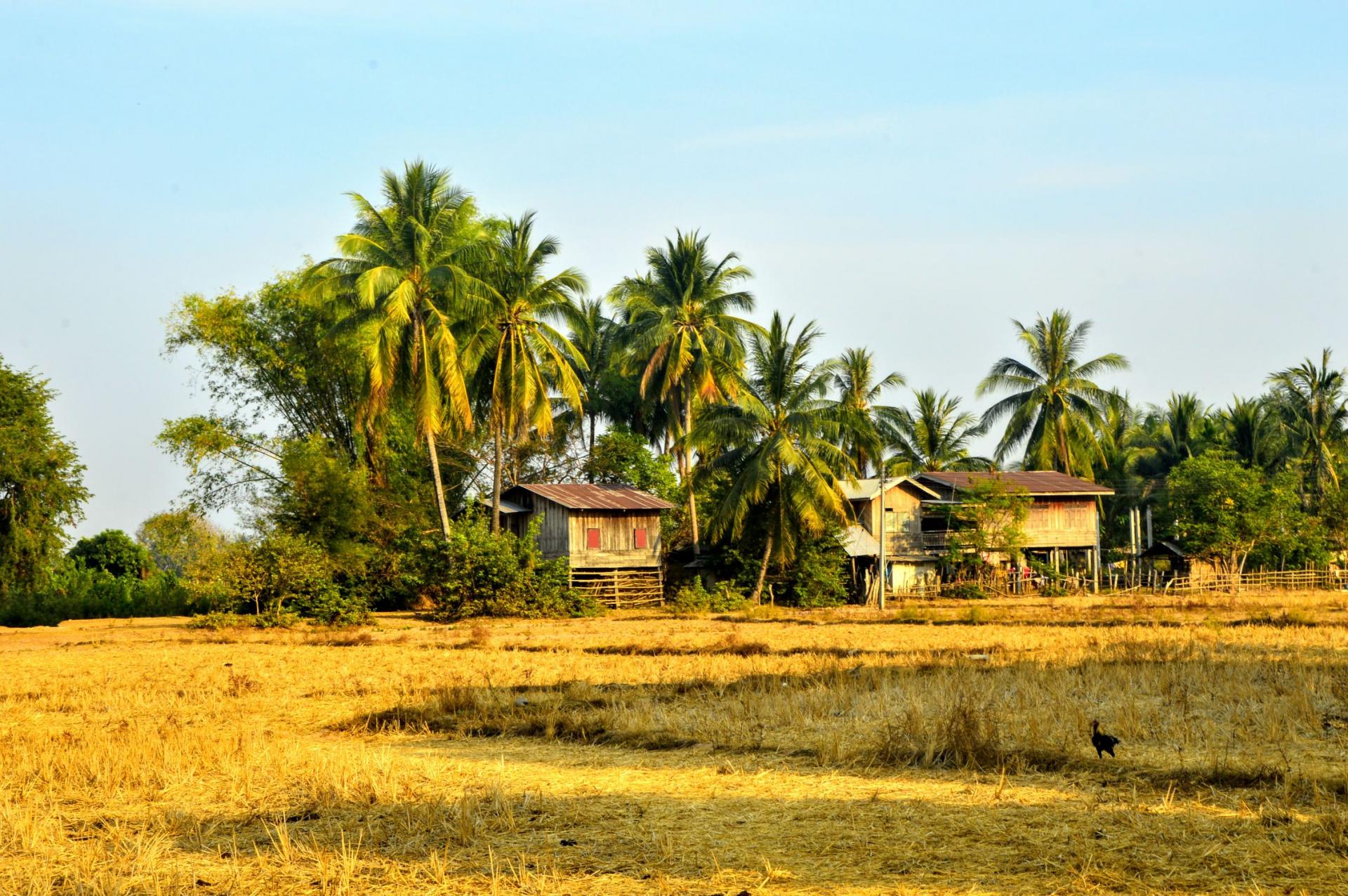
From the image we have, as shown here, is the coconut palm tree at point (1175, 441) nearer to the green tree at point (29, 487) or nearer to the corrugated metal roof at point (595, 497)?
the corrugated metal roof at point (595, 497)

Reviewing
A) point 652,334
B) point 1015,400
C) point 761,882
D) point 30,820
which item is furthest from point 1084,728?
Answer: point 1015,400

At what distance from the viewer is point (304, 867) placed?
7.60 meters

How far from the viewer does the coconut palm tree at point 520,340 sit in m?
40.6

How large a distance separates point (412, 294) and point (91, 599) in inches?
563

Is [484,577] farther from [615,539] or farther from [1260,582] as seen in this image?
[1260,582]

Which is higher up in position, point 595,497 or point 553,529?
point 595,497

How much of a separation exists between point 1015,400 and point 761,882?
166 ft

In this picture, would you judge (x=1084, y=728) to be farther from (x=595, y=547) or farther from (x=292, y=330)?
(x=292, y=330)

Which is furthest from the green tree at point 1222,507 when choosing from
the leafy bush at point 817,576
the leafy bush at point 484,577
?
the leafy bush at point 484,577

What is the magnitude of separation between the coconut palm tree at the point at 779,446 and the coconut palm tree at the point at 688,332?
440 cm

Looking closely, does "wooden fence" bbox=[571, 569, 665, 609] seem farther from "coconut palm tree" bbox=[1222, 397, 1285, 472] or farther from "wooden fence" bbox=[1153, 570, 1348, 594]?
"coconut palm tree" bbox=[1222, 397, 1285, 472]

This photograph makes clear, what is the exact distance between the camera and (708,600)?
41156 millimetres

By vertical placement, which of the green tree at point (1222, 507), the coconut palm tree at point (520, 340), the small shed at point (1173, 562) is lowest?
the small shed at point (1173, 562)

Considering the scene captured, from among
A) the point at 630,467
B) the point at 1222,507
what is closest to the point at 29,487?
the point at 630,467
